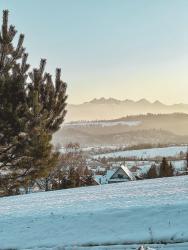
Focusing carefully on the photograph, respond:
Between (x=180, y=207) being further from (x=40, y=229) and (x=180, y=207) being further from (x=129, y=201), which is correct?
(x=40, y=229)

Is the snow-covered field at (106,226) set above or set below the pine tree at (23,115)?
below

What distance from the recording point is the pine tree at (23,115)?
15125 mm

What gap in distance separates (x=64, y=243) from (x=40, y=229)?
1046 millimetres

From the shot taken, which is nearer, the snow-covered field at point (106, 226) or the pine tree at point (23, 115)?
the snow-covered field at point (106, 226)

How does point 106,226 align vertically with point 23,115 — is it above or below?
below

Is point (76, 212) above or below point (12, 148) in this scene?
below

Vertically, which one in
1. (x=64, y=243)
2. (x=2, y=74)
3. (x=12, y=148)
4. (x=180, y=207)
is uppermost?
(x=2, y=74)

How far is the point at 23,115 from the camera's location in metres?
15.3

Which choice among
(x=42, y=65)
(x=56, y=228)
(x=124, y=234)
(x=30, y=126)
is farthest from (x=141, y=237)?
(x=42, y=65)

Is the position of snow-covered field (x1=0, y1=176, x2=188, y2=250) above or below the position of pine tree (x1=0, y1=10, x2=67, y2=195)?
below

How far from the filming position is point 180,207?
792 centimetres

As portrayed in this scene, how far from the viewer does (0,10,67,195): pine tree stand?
49.6ft

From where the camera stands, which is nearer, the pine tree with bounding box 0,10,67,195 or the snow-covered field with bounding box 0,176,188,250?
the snow-covered field with bounding box 0,176,188,250

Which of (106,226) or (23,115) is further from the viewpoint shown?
(23,115)
